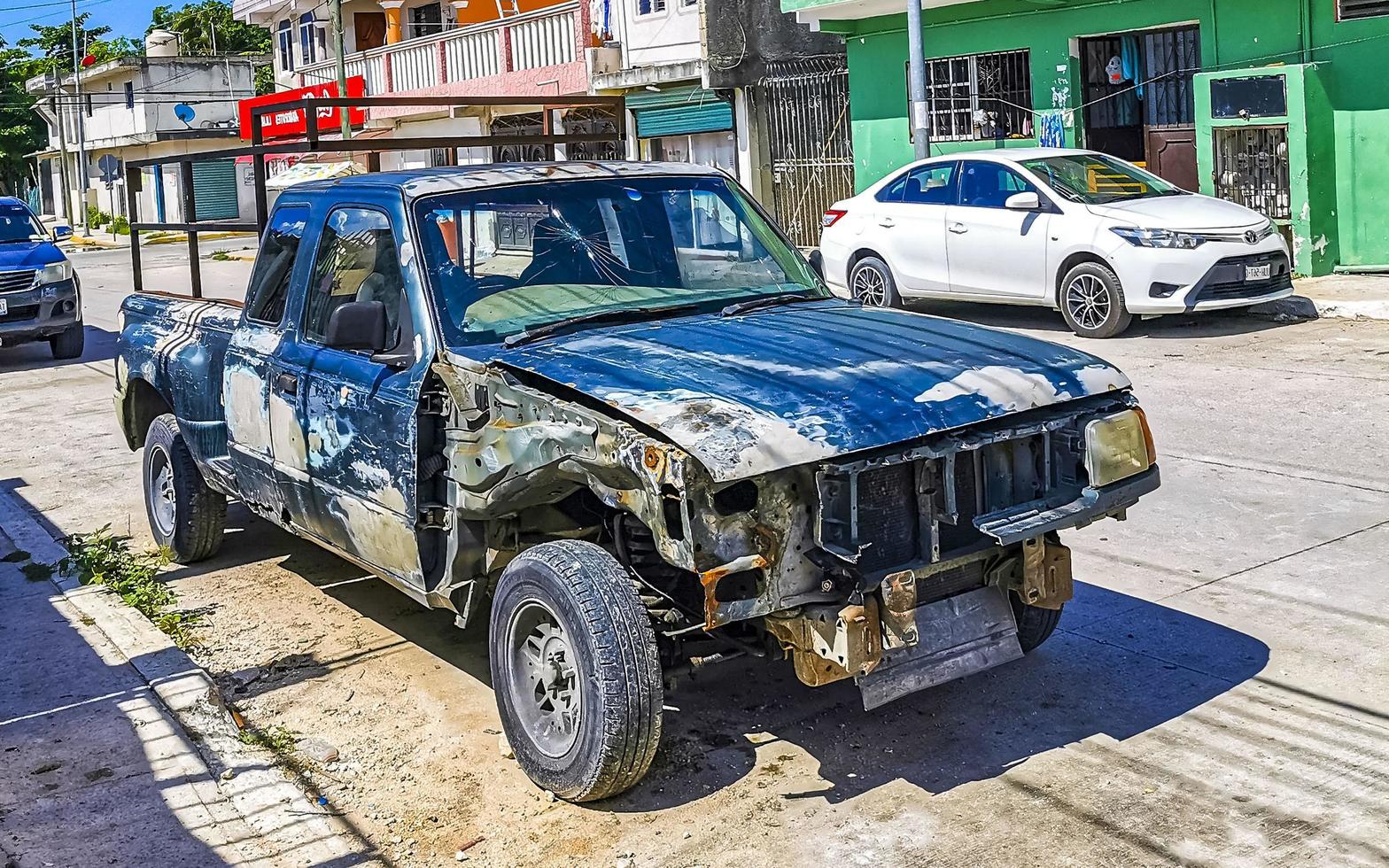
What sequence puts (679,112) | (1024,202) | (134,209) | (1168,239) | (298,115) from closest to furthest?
(134,209), (1168,239), (1024,202), (298,115), (679,112)

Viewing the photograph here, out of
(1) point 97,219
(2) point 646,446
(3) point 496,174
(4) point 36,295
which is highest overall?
(1) point 97,219

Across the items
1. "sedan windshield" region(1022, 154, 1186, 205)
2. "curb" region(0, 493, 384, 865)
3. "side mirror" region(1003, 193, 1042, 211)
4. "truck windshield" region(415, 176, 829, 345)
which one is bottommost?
"curb" region(0, 493, 384, 865)

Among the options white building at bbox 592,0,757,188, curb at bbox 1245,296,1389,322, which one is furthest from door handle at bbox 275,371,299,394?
white building at bbox 592,0,757,188

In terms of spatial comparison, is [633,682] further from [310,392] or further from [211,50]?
[211,50]

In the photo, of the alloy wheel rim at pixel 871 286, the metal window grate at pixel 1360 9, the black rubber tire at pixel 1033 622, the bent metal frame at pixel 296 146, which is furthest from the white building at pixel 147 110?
the black rubber tire at pixel 1033 622

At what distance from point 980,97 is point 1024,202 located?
714cm

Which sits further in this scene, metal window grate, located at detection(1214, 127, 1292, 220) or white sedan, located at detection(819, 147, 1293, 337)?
metal window grate, located at detection(1214, 127, 1292, 220)

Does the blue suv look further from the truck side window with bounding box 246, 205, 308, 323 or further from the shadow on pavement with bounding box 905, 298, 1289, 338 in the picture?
the truck side window with bounding box 246, 205, 308, 323

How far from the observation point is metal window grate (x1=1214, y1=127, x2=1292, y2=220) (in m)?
16.2

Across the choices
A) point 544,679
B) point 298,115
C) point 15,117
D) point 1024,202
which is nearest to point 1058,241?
point 1024,202

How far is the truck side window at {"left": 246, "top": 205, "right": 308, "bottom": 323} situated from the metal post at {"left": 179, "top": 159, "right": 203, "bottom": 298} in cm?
177

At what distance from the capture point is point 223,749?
17.5 feet

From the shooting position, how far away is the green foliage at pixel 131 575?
6913 mm

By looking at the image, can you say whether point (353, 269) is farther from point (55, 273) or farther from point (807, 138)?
point (807, 138)
